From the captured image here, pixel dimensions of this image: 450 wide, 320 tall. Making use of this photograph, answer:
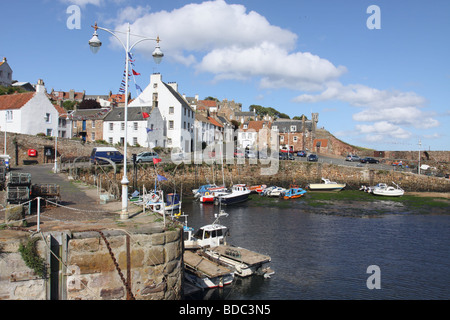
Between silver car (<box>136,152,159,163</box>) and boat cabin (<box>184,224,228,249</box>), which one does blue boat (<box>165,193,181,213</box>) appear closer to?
boat cabin (<box>184,224,228,249</box>)

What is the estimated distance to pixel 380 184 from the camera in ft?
170

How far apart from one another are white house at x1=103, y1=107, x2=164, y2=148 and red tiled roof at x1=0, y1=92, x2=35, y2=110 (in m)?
12.9

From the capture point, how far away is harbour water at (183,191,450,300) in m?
17.4

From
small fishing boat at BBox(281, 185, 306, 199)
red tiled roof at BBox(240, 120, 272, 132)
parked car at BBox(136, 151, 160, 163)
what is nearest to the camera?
small fishing boat at BBox(281, 185, 306, 199)

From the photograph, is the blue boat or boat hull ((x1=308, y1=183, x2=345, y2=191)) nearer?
the blue boat

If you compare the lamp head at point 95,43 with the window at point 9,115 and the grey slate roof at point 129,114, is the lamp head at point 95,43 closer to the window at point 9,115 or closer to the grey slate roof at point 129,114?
the grey slate roof at point 129,114

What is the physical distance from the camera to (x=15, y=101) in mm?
52438

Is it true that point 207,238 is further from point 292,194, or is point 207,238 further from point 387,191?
point 387,191

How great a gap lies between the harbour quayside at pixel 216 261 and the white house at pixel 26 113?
40.3m

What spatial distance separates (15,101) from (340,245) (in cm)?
5082

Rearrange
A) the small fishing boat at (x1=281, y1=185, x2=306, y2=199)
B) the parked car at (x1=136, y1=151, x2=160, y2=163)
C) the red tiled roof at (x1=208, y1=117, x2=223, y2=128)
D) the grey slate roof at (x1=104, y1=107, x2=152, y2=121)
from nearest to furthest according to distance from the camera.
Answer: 1. the small fishing boat at (x1=281, y1=185, x2=306, y2=199)
2. the parked car at (x1=136, y1=151, x2=160, y2=163)
3. the grey slate roof at (x1=104, y1=107, x2=152, y2=121)
4. the red tiled roof at (x1=208, y1=117, x2=223, y2=128)

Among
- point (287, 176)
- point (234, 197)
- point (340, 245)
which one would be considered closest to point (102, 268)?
point (340, 245)

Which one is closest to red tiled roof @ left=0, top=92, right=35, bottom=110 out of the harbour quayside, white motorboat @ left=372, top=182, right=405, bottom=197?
the harbour quayside

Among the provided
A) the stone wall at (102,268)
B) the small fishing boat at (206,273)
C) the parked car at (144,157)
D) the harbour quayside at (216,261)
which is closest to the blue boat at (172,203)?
the harbour quayside at (216,261)
